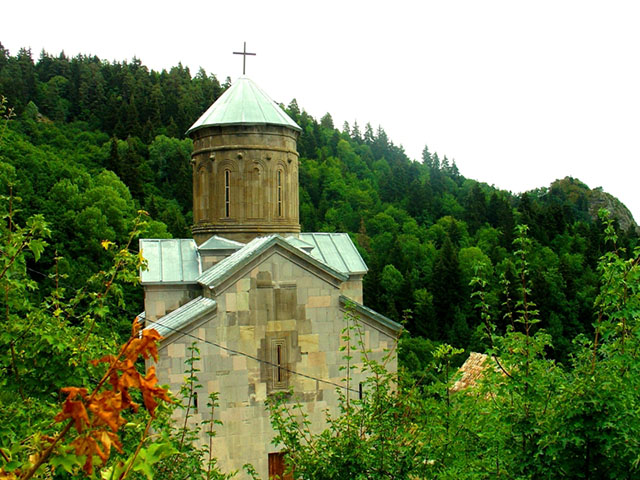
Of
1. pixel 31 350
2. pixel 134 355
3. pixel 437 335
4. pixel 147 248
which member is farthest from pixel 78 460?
pixel 437 335

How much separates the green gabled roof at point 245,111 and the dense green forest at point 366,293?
3.23m

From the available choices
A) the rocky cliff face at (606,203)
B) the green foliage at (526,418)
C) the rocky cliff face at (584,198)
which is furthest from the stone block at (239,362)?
the rocky cliff face at (606,203)

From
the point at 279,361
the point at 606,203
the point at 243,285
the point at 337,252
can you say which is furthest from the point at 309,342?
the point at 606,203

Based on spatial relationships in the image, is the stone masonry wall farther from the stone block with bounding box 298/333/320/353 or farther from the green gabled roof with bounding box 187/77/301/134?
the green gabled roof with bounding box 187/77/301/134

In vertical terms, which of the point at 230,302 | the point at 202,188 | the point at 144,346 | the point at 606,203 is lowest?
the point at 144,346

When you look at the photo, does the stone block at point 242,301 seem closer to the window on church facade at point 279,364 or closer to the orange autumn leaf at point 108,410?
the window on church facade at point 279,364

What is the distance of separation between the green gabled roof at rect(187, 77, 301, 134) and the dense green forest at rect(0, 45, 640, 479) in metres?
3.23

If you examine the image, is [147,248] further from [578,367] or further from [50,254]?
[50,254]

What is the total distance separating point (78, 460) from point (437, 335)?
31.7 metres

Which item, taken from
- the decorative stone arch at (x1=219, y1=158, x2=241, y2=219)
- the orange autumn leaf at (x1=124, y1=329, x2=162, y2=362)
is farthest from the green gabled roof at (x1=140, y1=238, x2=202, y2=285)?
the orange autumn leaf at (x1=124, y1=329, x2=162, y2=362)

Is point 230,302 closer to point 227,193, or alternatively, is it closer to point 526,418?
point 227,193

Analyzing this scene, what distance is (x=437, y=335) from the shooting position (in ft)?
104

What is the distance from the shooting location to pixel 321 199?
50.9m

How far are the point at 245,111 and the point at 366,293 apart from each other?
80.4ft
